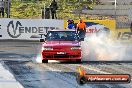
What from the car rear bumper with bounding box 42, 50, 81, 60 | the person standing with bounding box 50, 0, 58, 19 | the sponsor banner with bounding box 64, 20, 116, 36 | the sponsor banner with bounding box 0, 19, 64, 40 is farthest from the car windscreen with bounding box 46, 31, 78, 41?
the person standing with bounding box 50, 0, 58, 19

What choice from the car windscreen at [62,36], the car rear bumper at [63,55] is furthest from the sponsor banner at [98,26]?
the car rear bumper at [63,55]

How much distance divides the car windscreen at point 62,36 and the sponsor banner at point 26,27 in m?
14.5

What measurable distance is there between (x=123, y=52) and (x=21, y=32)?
13015 mm

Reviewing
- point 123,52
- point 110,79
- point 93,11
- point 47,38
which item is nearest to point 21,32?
point 93,11

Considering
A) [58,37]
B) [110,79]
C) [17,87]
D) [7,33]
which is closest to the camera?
[110,79]

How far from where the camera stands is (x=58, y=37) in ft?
60.5

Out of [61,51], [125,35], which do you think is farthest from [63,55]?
[125,35]

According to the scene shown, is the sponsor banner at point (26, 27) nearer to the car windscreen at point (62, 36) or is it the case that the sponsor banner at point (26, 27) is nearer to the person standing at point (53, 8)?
the person standing at point (53, 8)

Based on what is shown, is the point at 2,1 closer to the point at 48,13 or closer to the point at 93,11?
the point at 48,13

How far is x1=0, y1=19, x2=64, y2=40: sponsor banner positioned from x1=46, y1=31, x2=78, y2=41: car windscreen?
14458 mm

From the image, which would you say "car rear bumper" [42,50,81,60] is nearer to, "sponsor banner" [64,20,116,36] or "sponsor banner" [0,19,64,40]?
"sponsor banner" [64,20,116,36]

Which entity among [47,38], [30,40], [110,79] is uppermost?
[110,79]

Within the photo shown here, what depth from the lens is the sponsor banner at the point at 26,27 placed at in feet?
109

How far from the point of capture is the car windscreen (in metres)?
18.3
